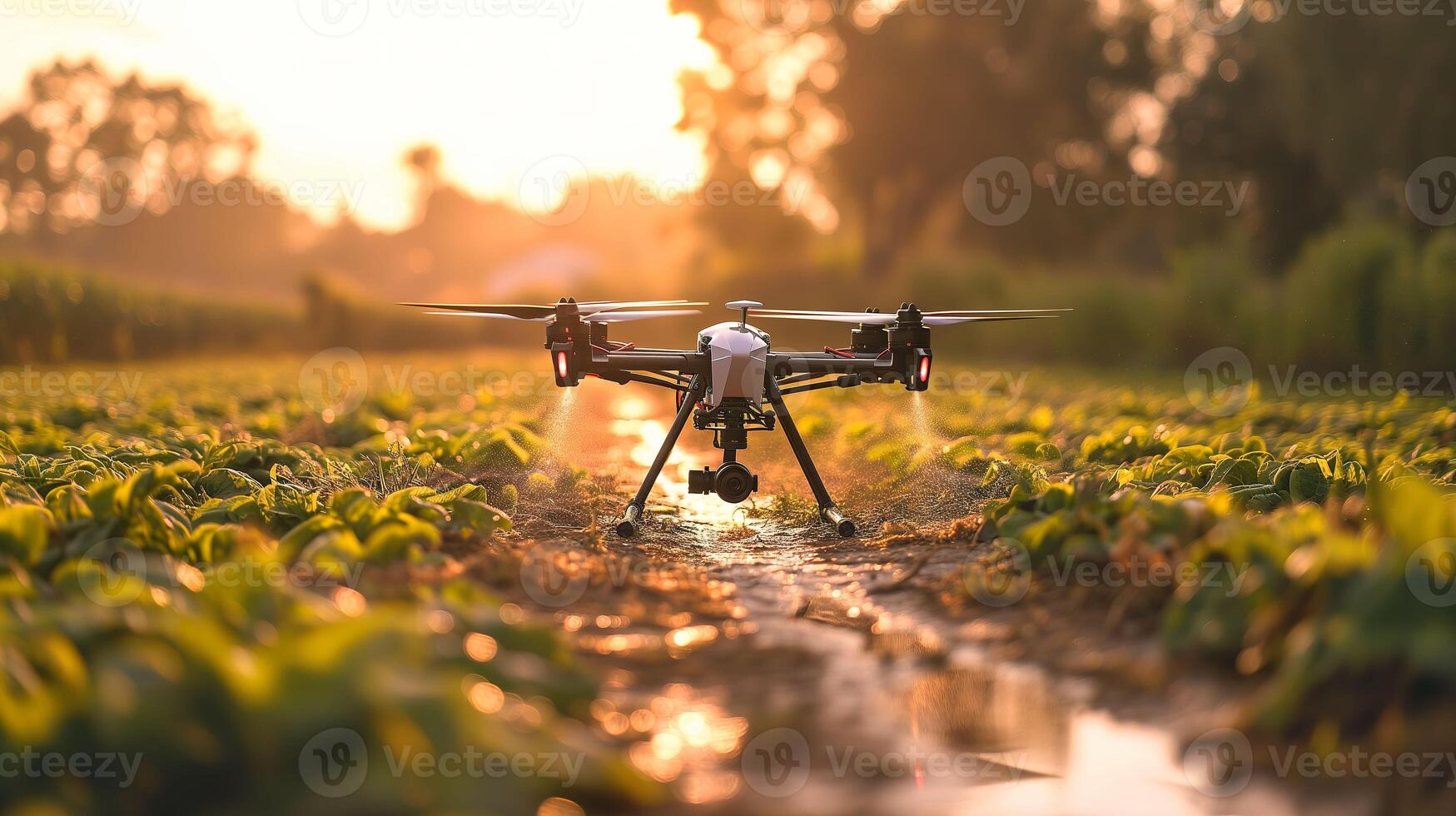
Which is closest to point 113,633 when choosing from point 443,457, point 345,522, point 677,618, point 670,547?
point 345,522

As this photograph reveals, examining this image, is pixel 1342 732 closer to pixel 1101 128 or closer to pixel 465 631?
pixel 465 631
